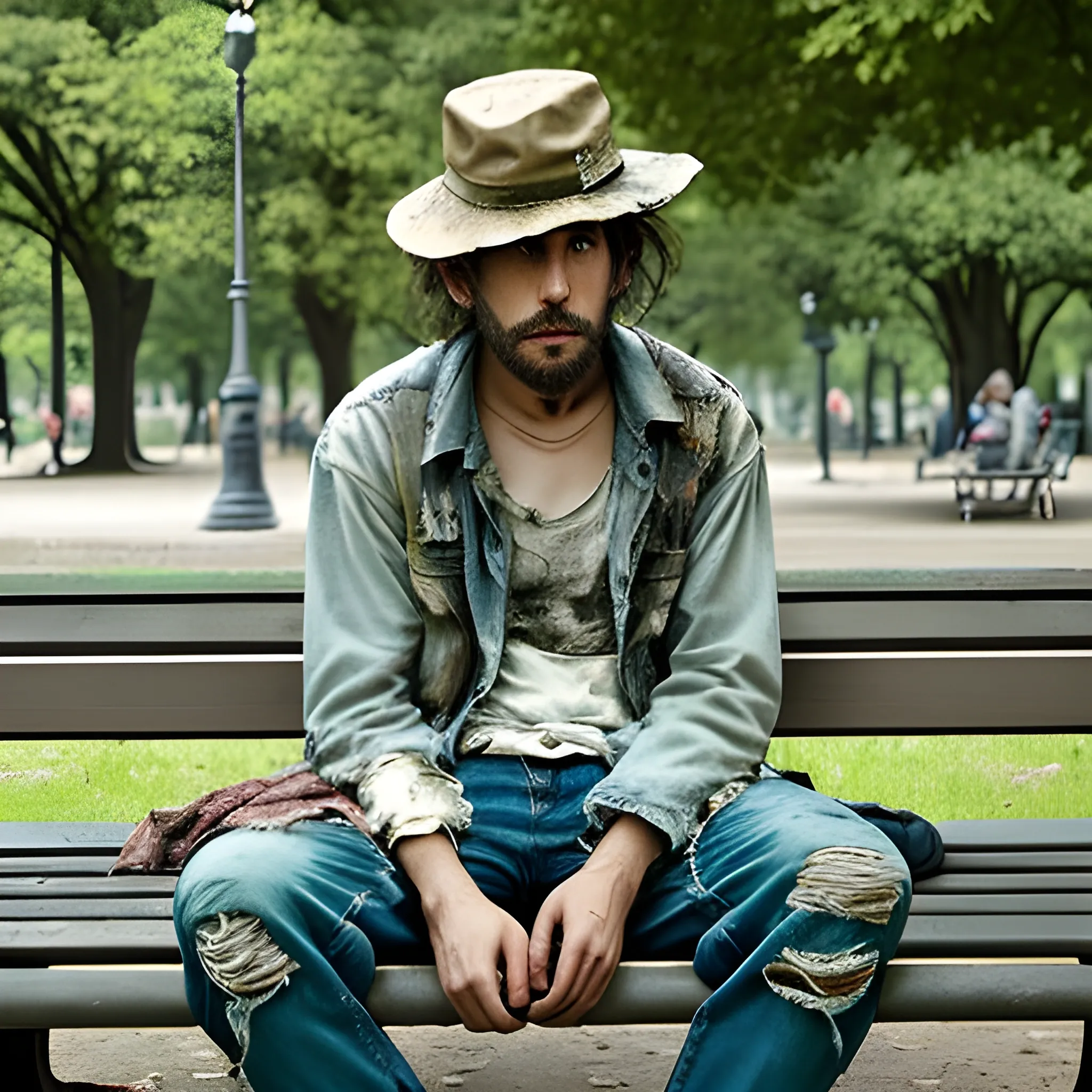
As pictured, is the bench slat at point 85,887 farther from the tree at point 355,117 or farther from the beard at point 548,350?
the tree at point 355,117

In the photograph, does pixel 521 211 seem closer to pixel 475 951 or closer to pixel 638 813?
pixel 638 813

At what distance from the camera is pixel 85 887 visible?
296cm

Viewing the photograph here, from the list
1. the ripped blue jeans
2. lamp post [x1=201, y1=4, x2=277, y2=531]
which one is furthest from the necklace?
lamp post [x1=201, y1=4, x2=277, y2=531]

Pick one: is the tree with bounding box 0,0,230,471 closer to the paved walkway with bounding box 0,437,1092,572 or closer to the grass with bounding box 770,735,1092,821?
the paved walkway with bounding box 0,437,1092,572

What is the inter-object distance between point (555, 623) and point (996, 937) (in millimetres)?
815

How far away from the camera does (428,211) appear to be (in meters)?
2.90

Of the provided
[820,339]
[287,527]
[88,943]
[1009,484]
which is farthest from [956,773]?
[820,339]

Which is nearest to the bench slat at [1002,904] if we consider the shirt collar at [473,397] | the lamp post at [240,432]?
the shirt collar at [473,397]

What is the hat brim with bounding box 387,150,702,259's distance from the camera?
2756 millimetres

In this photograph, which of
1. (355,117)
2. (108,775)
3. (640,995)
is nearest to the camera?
(640,995)

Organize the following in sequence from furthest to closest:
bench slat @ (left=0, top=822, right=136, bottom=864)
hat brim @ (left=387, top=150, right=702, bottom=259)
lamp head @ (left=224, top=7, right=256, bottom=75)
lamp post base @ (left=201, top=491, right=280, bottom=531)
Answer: lamp post base @ (left=201, top=491, right=280, bottom=531) → lamp head @ (left=224, top=7, right=256, bottom=75) → bench slat @ (left=0, top=822, right=136, bottom=864) → hat brim @ (left=387, top=150, right=702, bottom=259)

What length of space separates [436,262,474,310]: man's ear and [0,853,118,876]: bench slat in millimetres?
1102

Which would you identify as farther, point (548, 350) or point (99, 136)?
point (99, 136)

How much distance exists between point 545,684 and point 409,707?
0.24m
